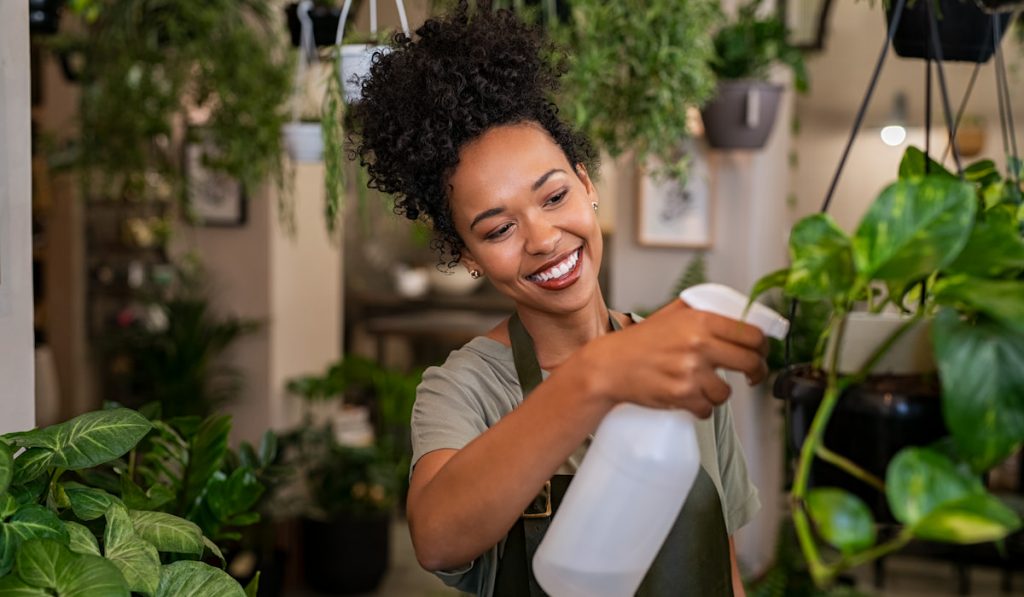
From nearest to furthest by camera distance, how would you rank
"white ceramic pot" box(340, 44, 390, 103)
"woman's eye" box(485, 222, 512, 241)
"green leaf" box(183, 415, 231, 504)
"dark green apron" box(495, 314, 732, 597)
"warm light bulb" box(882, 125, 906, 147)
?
"woman's eye" box(485, 222, 512, 241) < "dark green apron" box(495, 314, 732, 597) < "green leaf" box(183, 415, 231, 504) < "white ceramic pot" box(340, 44, 390, 103) < "warm light bulb" box(882, 125, 906, 147)

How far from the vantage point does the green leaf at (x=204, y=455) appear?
5.59 feet

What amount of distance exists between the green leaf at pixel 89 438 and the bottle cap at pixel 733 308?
2.31 ft

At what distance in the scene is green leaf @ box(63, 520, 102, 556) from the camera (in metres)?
1.16

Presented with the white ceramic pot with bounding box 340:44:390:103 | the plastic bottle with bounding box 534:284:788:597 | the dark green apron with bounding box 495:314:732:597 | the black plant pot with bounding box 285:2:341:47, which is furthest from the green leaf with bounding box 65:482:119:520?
the black plant pot with bounding box 285:2:341:47

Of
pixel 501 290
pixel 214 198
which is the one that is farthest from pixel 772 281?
pixel 214 198

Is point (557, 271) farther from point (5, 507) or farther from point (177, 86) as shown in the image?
point (177, 86)

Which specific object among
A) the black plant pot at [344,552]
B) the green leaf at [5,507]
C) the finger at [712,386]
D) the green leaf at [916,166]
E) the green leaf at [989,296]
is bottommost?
the black plant pot at [344,552]

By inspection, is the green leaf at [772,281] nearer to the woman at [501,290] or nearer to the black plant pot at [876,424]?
the black plant pot at [876,424]

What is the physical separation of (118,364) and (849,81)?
14.2 feet

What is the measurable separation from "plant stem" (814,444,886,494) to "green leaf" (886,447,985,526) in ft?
0.29

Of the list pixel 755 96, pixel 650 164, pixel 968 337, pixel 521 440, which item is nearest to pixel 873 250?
pixel 968 337

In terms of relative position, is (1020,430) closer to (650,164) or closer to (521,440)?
(521,440)

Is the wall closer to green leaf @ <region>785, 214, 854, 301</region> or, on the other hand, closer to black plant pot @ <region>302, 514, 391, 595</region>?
green leaf @ <region>785, 214, 854, 301</region>

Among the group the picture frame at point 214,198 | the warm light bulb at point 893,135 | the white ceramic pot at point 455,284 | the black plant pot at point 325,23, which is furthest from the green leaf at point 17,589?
the white ceramic pot at point 455,284
